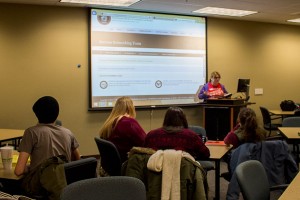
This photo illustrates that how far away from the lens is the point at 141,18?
6.61m

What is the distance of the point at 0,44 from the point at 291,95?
21.3ft

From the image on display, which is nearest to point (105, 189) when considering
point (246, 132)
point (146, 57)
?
point (246, 132)

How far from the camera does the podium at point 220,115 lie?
6.32 meters

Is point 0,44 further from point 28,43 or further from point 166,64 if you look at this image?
point 166,64

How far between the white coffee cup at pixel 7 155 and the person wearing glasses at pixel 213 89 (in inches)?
172

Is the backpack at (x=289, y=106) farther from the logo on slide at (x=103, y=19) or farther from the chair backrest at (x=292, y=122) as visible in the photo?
the logo on slide at (x=103, y=19)

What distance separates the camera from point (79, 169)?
265cm

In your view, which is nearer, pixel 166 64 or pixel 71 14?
pixel 71 14

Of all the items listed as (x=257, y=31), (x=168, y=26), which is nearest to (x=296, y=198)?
(x=168, y=26)

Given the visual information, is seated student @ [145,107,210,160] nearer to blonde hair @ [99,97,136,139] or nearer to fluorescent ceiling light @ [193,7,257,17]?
blonde hair @ [99,97,136,139]

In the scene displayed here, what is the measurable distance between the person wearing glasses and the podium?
0.22m

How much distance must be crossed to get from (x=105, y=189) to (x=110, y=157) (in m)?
1.51

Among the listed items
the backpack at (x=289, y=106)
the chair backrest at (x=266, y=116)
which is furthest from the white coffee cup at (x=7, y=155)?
the backpack at (x=289, y=106)

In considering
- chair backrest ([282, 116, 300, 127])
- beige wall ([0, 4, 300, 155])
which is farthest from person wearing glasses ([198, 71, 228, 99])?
chair backrest ([282, 116, 300, 127])
